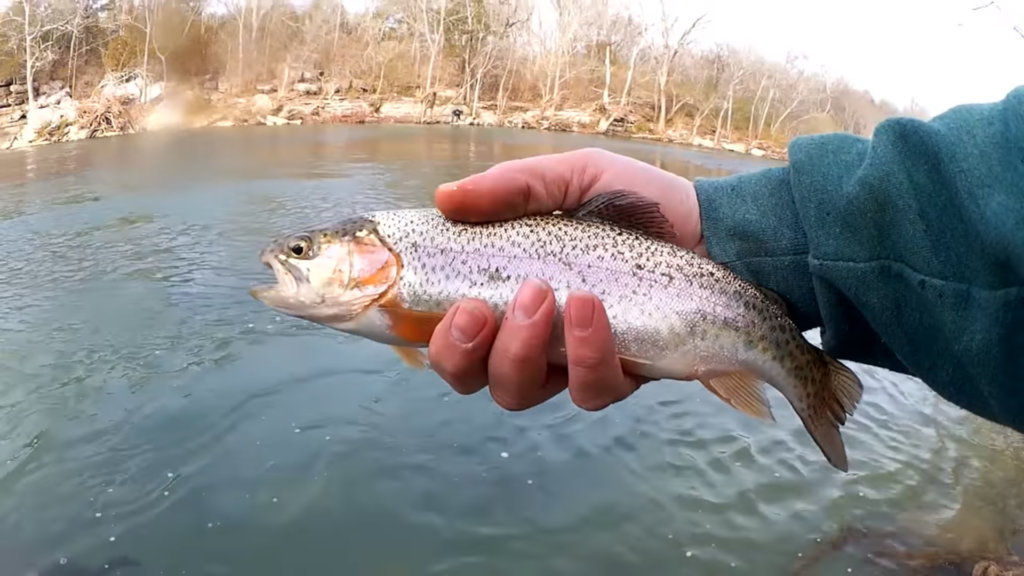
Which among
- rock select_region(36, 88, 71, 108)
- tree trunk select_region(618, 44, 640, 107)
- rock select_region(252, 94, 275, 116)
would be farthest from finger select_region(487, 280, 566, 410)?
tree trunk select_region(618, 44, 640, 107)

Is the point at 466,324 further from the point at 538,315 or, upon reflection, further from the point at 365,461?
the point at 365,461

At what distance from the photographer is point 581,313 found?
3215 millimetres

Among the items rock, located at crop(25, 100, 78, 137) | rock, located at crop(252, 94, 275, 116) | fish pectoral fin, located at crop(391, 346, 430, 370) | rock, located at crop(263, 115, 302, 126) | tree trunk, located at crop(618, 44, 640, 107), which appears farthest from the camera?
tree trunk, located at crop(618, 44, 640, 107)

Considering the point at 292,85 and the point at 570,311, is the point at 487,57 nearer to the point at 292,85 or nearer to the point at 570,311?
the point at 292,85

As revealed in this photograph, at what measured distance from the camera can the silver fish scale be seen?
135 inches

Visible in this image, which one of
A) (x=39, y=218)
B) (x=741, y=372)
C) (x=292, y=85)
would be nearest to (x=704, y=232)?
(x=741, y=372)

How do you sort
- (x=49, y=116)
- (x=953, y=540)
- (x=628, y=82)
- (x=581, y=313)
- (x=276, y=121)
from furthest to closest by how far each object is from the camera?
(x=628, y=82) < (x=276, y=121) < (x=49, y=116) < (x=953, y=540) < (x=581, y=313)

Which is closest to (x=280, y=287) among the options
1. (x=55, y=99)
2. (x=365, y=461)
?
(x=365, y=461)

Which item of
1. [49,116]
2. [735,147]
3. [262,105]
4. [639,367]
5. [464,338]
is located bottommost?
[639,367]

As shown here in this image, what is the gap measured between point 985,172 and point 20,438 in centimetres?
884

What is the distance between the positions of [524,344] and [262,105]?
56.4 m

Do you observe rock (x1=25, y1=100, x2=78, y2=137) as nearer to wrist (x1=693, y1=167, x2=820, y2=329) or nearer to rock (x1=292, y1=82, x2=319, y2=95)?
rock (x1=292, y1=82, x2=319, y2=95)

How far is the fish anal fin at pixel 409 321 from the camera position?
3486 millimetres

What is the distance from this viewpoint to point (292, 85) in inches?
2459
